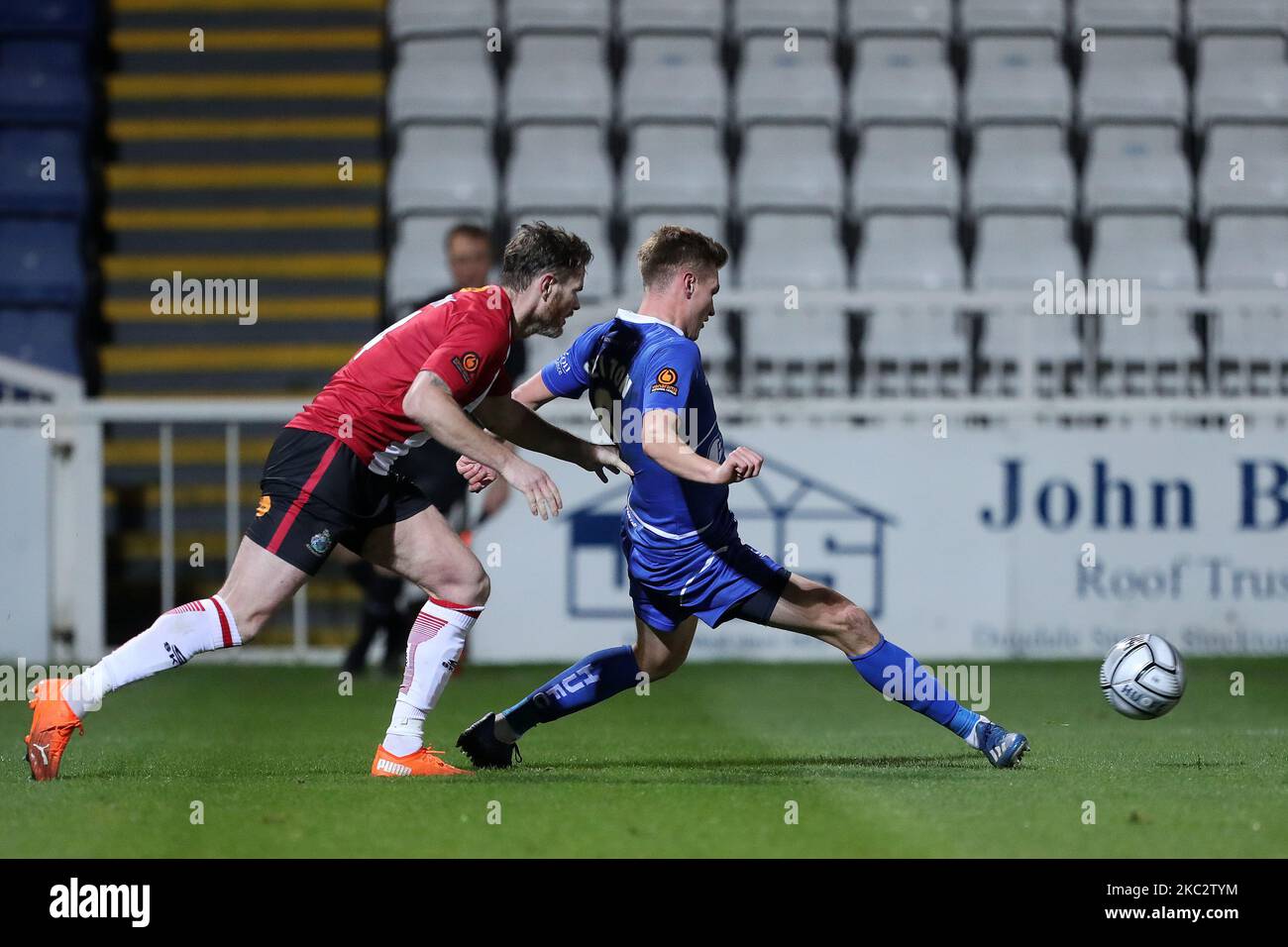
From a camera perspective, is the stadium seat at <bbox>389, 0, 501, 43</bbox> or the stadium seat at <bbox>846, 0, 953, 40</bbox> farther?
the stadium seat at <bbox>846, 0, 953, 40</bbox>

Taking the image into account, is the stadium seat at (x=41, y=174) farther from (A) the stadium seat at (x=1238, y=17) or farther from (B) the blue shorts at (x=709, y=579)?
(A) the stadium seat at (x=1238, y=17)

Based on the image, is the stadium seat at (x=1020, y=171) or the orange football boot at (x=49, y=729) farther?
the stadium seat at (x=1020, y=171)

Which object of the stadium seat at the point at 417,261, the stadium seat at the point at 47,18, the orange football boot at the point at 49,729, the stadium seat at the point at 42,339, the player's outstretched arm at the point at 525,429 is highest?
the stadium seat at the point at 47,18

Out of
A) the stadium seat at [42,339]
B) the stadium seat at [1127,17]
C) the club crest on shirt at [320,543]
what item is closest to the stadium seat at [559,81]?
the stadium seat at [42,339]

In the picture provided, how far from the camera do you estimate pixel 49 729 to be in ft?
18.4

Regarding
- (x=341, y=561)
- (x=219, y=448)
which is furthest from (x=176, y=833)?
(x=219, y=448)

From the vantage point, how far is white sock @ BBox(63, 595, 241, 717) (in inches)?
219

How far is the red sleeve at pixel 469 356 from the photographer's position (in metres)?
5.50

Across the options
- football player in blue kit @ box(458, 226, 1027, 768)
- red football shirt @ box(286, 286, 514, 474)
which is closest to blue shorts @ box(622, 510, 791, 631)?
football player in blue kit @ box(458, 226, 1027, 768)

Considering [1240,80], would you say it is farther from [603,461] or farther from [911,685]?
[603,461]

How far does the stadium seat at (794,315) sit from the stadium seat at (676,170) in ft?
1.43

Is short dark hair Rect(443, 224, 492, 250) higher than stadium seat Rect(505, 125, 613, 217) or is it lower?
lower

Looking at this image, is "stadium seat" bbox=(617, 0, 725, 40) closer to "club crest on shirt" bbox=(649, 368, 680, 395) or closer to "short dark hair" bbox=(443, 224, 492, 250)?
"short dark hair" bbox=(443, 224, 492, 250)

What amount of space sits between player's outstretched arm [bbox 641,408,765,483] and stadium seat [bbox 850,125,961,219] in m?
8.19
